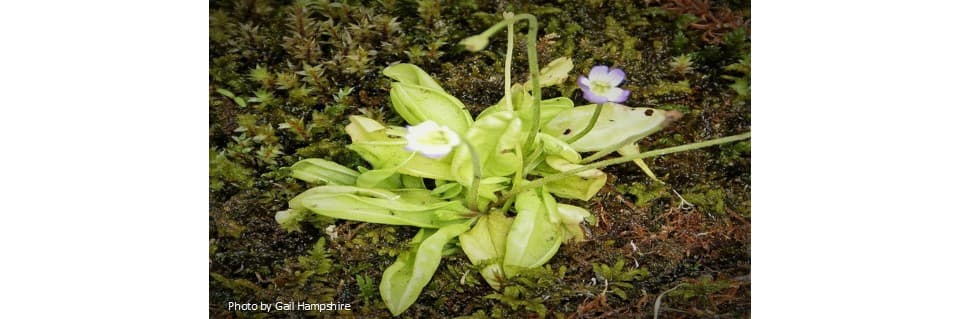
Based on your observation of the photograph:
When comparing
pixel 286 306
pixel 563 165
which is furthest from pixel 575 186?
pixel 286 306

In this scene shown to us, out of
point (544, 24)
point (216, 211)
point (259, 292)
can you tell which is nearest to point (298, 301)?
point (259, 292)

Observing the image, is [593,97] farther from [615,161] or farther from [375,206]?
[375,206]

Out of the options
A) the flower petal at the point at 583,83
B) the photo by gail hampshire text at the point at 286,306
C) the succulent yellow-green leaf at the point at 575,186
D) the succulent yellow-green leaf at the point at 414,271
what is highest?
the flower petal at the point at 583,83

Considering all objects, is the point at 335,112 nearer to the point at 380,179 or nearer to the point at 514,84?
the point at 380,179

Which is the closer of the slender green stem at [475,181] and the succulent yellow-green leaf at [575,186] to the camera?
the slender green stem at [475,181]

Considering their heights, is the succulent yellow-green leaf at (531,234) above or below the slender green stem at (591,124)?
below

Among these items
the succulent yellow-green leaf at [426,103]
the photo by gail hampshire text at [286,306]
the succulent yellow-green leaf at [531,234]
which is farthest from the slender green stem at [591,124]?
the photo by gail hampshire text at [286,306]

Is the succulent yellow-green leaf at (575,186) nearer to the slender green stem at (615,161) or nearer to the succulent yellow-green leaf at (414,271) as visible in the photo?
the slender green stem at (615,161)
